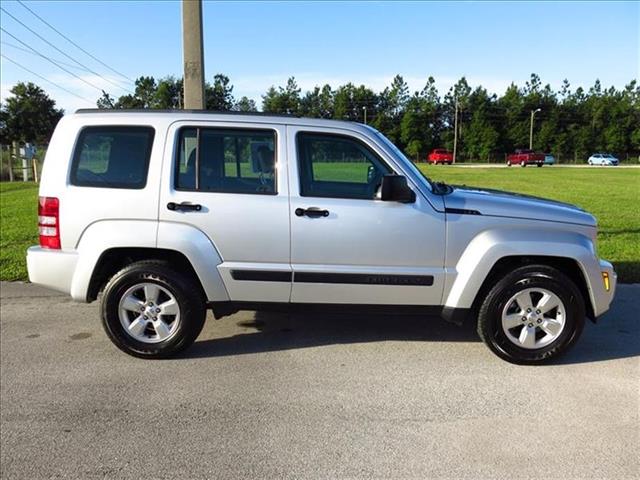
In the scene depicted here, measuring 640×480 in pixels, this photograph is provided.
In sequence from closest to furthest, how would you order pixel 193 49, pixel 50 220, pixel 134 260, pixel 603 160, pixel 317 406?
pixel 317 406
pixel 50 220
pixel 134 260
pixel 193 49
pixel 603 160

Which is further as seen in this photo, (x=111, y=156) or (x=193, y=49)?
(x=193, y=49)

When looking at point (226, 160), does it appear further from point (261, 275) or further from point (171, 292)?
point (171, 292)

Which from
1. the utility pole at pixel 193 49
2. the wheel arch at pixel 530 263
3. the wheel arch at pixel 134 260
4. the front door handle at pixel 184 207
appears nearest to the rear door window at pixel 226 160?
the front door handle at pixel 184 207

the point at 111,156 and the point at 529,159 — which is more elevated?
the point at 529,159

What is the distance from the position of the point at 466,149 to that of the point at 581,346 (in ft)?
290

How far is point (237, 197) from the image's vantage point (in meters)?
4.23

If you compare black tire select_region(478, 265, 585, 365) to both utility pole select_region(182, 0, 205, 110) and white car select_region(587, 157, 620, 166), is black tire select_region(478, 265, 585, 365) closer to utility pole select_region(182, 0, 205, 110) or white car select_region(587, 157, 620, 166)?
utility pole select_region(182, 0, 205, 110)

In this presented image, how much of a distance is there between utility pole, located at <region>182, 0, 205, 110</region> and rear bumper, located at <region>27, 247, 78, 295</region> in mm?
3984

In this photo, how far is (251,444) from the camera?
3.12 meters

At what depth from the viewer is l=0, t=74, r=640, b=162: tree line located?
86.0 meters

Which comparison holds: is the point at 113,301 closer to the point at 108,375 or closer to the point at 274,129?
the point at 108,375

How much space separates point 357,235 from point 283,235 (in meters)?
0.59

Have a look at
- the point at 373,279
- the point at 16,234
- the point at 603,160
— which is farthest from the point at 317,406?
the point at 603,160

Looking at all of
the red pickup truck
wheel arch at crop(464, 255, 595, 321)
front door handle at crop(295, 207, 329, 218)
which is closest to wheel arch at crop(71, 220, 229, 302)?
front door handle at crop(295, 207, 329, 218)
